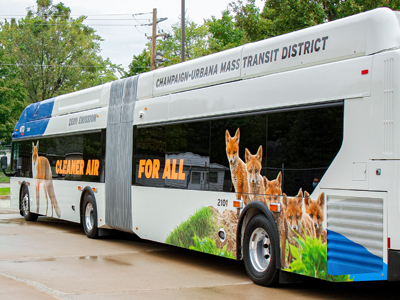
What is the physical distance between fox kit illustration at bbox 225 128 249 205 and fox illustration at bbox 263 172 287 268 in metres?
0.50

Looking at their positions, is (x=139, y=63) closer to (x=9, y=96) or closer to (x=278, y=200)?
(x=9, y=96)

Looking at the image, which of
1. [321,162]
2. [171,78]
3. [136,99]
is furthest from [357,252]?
[136,99]

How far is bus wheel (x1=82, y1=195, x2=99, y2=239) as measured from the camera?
13.8 metres

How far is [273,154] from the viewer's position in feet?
26.7

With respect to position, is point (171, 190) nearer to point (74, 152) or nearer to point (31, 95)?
point (74, 152)

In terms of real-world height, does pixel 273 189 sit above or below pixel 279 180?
below

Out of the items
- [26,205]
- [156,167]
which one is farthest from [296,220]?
[26,205]

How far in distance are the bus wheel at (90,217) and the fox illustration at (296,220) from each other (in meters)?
6.91

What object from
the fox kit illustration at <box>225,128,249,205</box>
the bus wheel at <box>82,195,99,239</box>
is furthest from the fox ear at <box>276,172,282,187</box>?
the bus wheel at <box>82,195,99,239</box>

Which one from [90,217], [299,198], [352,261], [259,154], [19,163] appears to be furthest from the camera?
[19,163]

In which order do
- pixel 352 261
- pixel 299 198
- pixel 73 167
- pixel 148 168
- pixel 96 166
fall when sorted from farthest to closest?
pixel 73 167 < pixel 96 166 < pixel 148 168 < pixel 299 198 < pixel 352 261

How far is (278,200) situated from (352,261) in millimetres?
1530

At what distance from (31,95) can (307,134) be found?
5151cm

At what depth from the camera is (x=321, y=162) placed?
23.9ft
